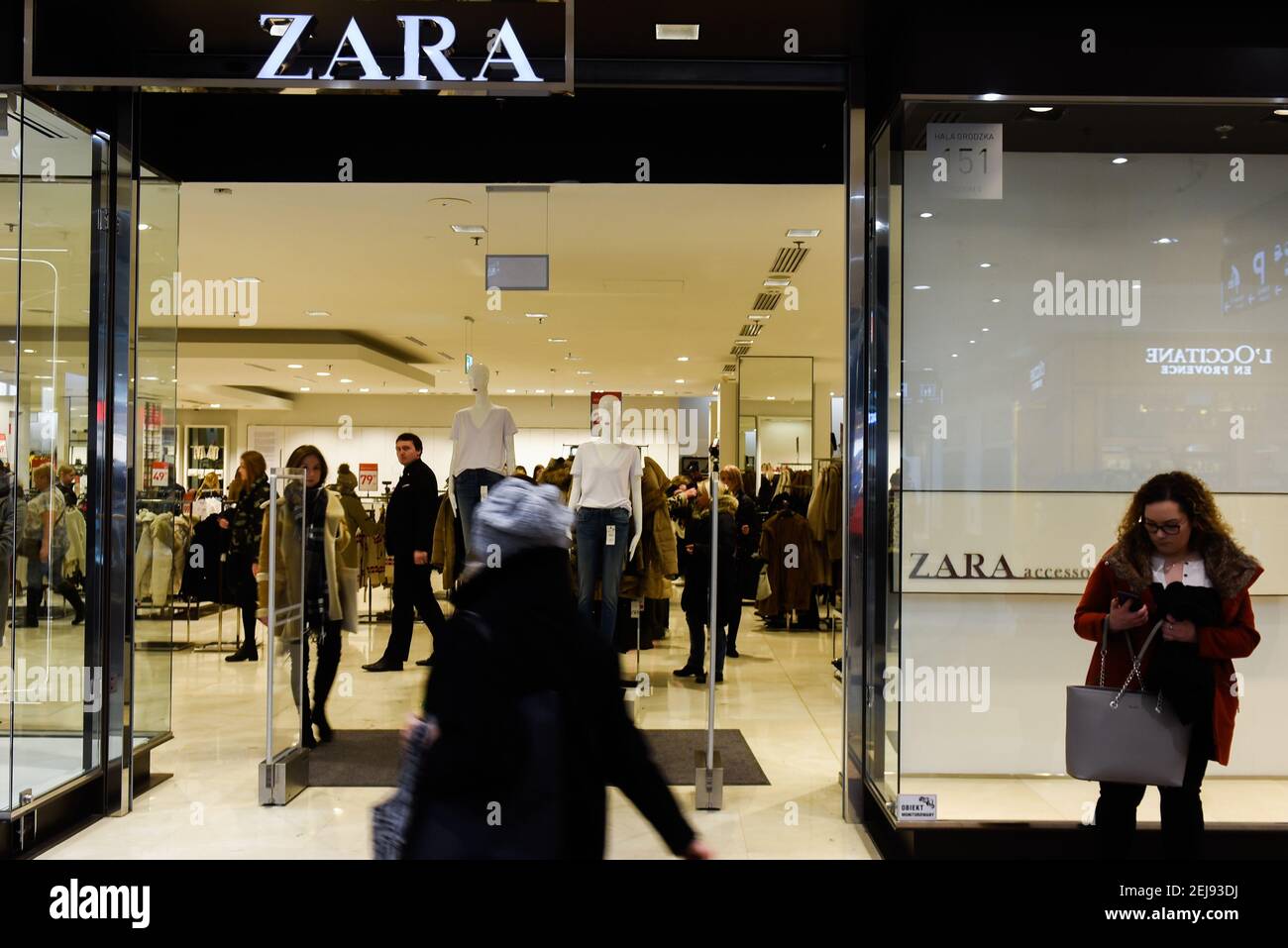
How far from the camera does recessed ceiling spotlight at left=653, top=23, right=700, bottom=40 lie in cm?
A: 354

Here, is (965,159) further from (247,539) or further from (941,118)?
(247,539)

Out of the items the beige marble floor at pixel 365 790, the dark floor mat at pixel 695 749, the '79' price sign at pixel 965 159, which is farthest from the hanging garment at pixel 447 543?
the '79' price sign at pixel 965 159

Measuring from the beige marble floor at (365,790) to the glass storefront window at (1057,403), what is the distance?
1.81ft

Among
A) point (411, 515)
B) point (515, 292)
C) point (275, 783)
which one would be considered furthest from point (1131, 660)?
point (515, 292)

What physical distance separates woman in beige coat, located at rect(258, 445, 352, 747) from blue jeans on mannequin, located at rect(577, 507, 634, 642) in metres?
1.35

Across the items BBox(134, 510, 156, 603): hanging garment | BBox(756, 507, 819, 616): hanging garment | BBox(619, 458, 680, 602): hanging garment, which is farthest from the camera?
BBox(756, 507, 819, 616): hanging garment

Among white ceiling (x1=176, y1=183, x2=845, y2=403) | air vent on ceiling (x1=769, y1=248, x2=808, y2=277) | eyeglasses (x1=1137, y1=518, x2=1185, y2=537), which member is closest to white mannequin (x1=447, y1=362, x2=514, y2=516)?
white ceiling (x1=176, y1=183, x2=845, y2=403)

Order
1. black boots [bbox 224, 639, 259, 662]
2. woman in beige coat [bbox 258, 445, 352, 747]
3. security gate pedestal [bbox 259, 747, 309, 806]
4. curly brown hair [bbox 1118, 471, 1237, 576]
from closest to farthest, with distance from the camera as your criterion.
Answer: curly brown hair [bbox 1118, 471, 1237, 576], security gate pedestal [bbox 259, 747, 309, 806], woman in beige coat [bbox 258, 445, 352, 747], black boots [bbox 224, 639, 259, 662]

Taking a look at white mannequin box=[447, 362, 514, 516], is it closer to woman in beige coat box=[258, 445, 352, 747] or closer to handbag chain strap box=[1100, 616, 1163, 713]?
woman in beige coat box=[258, 445, 352, 747]

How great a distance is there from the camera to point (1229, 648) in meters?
2.62

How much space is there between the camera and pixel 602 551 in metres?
5.84

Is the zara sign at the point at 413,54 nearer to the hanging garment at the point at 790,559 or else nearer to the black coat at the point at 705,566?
the black coat at the point at 705,566

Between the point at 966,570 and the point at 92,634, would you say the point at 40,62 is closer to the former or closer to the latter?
the point at 92,634

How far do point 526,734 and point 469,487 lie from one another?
4.64m
